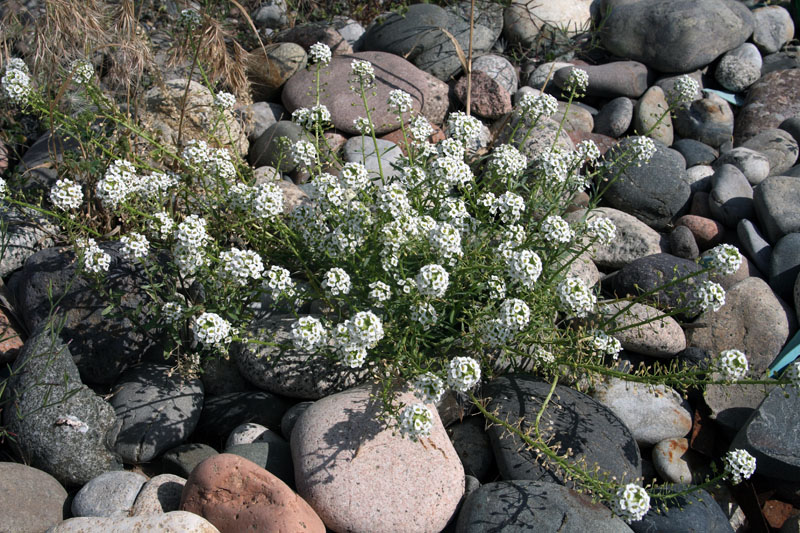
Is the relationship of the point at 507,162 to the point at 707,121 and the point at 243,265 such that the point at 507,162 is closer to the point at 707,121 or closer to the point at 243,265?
the point at 243,265

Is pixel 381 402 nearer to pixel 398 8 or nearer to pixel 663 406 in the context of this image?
pixel 663 406

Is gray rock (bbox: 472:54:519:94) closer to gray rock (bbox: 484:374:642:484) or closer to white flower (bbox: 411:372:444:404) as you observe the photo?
gray rock (bbox: 484:374:642:484)

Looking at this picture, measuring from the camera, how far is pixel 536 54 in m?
9.25

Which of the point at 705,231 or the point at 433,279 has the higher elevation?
the point at 433,279

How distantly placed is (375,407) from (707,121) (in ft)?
19.5

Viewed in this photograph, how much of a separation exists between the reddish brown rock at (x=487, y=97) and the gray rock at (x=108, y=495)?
5.50 meters

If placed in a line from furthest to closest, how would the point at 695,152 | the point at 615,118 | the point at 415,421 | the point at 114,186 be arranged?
the point at 615,118
the point at 695,152
the point at 114,186
the point at 415,421

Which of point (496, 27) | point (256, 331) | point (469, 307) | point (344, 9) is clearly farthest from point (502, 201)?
point (344, 9)

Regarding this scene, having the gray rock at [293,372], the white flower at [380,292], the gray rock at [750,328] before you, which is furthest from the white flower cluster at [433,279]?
the gray rock at [750,328]

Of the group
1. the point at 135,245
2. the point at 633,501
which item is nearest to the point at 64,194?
the point at 135,245

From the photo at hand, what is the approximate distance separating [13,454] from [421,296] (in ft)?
9.94

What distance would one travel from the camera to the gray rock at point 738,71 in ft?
29.3

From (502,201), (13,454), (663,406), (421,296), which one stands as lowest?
(663,406)

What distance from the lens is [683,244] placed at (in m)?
6.58
